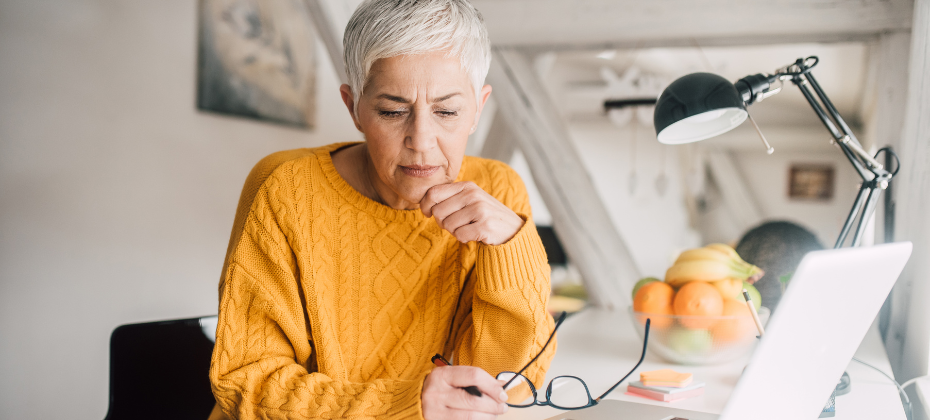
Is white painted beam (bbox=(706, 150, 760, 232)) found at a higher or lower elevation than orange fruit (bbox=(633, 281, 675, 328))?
higher

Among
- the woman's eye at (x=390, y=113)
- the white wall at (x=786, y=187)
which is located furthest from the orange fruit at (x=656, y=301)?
the white wall at (x=786, y=187)

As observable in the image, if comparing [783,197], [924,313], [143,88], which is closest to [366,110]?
[924,313]

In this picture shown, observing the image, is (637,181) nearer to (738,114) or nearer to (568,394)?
(738,114)

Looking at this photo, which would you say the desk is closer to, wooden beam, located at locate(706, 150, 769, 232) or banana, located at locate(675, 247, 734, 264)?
banana, located at locate(675, 247, 734, 264)

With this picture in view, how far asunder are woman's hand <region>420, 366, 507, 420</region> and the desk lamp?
61cm

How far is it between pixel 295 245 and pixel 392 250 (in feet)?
0.61

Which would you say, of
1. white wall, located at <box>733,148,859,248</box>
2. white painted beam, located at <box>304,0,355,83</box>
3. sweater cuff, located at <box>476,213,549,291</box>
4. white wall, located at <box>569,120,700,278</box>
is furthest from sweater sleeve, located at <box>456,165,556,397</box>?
white wall, located at <box>733,148,859,248</box>

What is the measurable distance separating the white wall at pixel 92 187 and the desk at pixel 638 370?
62.3 inches

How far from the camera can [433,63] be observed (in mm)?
897

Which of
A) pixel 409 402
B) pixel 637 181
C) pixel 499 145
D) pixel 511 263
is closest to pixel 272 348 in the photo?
pixel 409 402

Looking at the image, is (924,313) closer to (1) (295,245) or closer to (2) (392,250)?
(2) (392,250)

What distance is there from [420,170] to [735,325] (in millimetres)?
747

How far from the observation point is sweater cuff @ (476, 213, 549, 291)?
0.94 meters

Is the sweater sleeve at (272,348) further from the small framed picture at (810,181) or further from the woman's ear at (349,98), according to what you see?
the small framed picture at (810,181)
